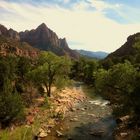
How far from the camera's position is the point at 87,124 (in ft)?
126

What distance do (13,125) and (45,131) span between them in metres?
3.68

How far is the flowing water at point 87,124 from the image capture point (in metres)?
33.0

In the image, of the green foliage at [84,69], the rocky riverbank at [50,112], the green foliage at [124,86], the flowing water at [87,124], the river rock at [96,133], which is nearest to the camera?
the green foliage at [124,86]

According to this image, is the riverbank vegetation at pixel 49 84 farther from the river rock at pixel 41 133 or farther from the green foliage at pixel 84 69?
the green foliage at pixel 84 69

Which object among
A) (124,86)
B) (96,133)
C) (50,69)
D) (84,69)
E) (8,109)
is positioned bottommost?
(96,133)

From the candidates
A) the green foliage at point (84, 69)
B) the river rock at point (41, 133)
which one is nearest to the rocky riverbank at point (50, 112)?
the river rock at point (41, 133)

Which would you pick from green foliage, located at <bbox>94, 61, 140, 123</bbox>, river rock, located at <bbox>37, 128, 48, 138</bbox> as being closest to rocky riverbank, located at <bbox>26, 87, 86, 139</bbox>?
river rock, located at <bbox>37, 128, 48, 138</bbox>

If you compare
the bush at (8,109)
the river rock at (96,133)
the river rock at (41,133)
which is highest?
the bush at (8,109)

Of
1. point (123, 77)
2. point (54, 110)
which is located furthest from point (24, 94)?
point (123, 77)

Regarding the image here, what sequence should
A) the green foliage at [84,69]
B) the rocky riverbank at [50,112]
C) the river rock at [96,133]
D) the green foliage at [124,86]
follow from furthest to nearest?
the green foliage at [84,69], the rocky riverbank at [50,112], the river rock at [96,133], the green foliage at [124,86]

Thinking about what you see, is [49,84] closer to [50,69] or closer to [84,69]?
[50,69]

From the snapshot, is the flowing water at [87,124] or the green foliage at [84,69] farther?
the green foliage at [84,69]

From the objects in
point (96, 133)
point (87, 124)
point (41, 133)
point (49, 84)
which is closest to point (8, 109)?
point (41, 133)

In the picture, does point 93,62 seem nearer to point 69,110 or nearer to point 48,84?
point 48,84
